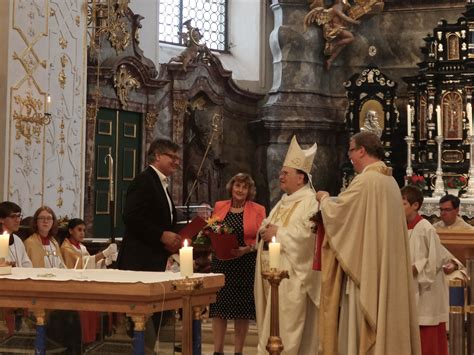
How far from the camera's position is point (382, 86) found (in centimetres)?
1947

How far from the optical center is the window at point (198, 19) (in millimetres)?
19672

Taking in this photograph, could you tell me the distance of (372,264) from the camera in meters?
6.61

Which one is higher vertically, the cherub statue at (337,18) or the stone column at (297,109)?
the cherub statue at (337,18)

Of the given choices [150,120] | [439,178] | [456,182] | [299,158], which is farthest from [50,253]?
[456,182]

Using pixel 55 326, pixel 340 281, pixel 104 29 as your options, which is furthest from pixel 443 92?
pixel 55 326

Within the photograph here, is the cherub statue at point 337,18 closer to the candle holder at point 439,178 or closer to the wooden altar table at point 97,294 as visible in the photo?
the candle holder at point 439,178

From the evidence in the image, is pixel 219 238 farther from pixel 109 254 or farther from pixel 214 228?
pixel 109 254

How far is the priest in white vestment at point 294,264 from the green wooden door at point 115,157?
7810 millimetres

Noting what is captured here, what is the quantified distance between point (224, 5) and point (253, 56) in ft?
4.20

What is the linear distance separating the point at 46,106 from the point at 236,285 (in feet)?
16.7

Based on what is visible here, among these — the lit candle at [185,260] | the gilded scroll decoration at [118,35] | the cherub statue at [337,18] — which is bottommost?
the lit candle at [185,260]

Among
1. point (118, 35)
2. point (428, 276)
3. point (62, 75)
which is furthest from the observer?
point (118, 35)

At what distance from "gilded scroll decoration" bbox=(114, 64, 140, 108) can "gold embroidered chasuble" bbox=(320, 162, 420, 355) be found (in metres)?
9.60

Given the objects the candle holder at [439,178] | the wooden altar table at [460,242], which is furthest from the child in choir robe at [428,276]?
the candle holder at [439,178]
